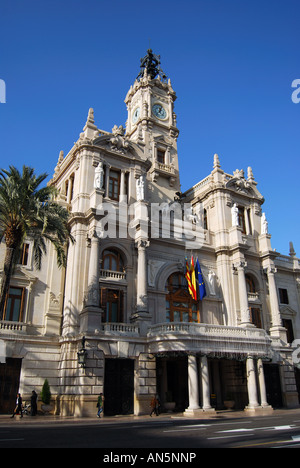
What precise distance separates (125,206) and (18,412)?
17652 mm

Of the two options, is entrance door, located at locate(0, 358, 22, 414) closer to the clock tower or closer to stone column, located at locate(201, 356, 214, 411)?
stone column, located at locate(201, 356, 214, 411)

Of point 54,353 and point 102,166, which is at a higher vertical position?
point 102,166

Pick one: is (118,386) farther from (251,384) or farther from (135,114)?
(135,114)

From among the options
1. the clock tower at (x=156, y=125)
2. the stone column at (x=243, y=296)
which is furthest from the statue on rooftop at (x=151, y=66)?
the stone column at (x=243, y=296)

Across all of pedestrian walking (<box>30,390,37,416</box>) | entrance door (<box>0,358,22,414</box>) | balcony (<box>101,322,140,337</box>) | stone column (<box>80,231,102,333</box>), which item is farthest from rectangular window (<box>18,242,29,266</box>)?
pedestrian walking (<box>30,390,37,416</box>)

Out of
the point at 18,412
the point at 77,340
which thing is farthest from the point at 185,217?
the point at 18,412

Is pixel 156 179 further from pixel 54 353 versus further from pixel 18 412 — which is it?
pixel 18 412

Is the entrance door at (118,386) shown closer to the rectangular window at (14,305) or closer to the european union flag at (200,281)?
the rectangular window at (14,305)

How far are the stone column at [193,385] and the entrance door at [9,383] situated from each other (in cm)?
1200

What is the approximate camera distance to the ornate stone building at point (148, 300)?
28.0 meters

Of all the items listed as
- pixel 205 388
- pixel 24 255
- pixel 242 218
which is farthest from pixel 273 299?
pixel 24 255

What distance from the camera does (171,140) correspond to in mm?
48531

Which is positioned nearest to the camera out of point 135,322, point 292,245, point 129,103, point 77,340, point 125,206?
point 77,340

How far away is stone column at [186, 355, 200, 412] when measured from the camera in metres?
26.8
